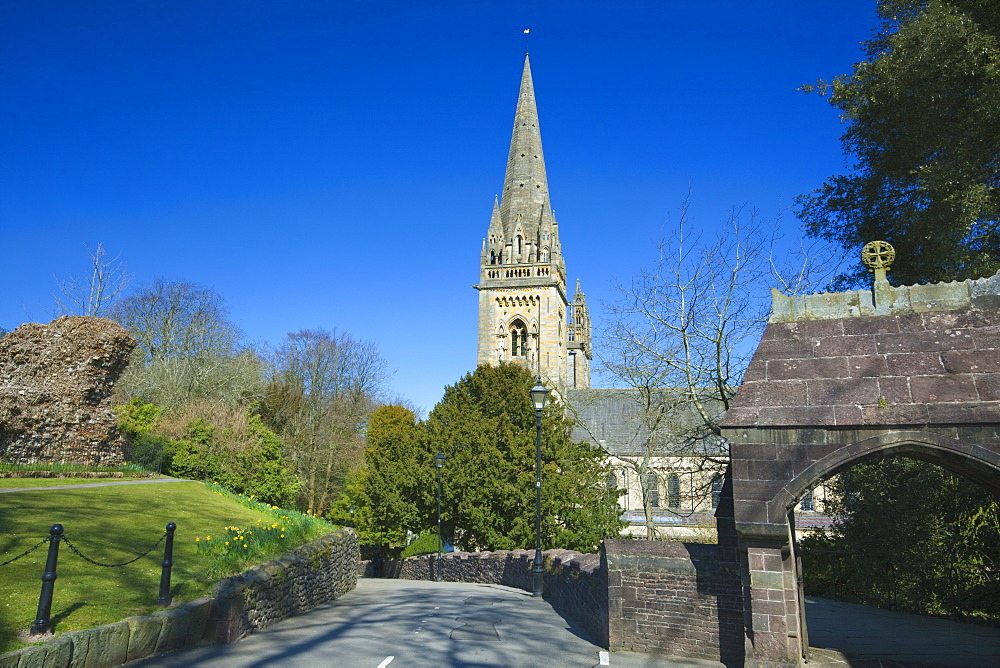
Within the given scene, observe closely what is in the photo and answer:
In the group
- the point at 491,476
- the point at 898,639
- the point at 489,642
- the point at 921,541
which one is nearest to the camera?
the point at 489,642

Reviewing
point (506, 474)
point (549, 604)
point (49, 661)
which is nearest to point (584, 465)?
point (506, 474)

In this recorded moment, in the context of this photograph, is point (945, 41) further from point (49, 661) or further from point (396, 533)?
point (396, 533)

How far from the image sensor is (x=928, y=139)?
13250 mm

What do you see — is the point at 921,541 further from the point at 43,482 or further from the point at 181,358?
the point at 181,358

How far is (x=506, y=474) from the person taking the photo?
23.1 m

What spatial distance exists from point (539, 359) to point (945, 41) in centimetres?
3560

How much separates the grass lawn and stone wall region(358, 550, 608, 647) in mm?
5512

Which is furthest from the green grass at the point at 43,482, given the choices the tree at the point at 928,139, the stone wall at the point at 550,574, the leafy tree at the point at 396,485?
the tree at the point at 928,139

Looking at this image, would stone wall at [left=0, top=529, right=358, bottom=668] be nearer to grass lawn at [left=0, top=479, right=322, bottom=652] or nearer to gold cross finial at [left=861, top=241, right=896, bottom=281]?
grass lawn at [left=0, top=479, right=322, bottom=652]

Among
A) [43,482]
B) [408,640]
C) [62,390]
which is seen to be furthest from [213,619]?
[62,390]

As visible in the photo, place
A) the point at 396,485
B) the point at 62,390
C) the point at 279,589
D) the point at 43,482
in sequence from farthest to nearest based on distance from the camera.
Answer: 1. the point at 396,485
2. the point at 62,390
3. the point at 43,482
4. the point at 279,589

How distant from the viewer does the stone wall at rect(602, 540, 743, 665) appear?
7477mm

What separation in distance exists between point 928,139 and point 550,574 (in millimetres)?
12822

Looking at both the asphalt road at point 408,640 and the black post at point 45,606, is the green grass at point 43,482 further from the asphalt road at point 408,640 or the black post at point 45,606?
the black post at point 45,606
